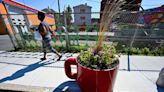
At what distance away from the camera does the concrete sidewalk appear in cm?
288

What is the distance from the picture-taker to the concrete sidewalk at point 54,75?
288 cm

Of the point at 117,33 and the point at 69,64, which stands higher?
the point at 117,33

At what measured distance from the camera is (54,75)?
11.3ft

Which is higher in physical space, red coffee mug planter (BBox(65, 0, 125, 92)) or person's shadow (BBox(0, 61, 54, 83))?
red coffee mug planter (BBox(65, 0, 125, 92))

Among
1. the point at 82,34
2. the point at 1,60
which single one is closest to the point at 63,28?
the point at 82,34

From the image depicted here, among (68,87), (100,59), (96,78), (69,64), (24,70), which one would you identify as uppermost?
(100,59)

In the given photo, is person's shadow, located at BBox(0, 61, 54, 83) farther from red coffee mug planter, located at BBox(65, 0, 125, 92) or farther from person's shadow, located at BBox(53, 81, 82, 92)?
red coffee mug planter, located at BBox(65, 0, 125, 92)

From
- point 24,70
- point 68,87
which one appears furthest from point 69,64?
point 24,70

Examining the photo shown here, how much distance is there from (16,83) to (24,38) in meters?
3.16

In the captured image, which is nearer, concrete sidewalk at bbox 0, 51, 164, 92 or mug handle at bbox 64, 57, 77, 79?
mug handle at bbox 64, 57, 77, 79

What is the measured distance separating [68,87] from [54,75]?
0.66 m

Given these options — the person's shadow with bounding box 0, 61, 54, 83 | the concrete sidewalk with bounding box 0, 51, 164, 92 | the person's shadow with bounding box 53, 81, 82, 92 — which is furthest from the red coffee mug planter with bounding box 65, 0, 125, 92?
the person's shadow with bounding box 0, 61, 54, 83

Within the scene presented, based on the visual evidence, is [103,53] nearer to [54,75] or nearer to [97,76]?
[97,76]

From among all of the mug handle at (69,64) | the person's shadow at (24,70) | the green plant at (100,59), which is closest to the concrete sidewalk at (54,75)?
the person's shadow at (24,70)
